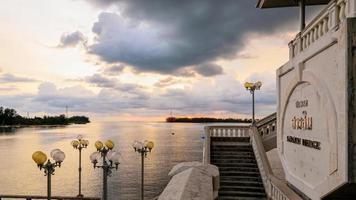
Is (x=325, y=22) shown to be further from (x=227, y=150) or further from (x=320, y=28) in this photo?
(x=227, y=150)

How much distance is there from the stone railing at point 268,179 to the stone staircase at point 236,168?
0.42 m

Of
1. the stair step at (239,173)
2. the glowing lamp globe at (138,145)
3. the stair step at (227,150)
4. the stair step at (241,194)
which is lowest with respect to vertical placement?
the stair step at (241,194)

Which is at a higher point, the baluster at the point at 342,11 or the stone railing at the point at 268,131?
the baluster at the point at 342,11

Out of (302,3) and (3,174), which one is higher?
(302,3)

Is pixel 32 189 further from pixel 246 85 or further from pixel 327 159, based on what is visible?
pixel 327 159

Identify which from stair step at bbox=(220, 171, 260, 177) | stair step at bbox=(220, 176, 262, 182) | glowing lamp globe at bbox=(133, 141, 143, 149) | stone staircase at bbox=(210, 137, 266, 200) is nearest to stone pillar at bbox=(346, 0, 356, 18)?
stone staircase at bbox=(210, 137, 266, 200)

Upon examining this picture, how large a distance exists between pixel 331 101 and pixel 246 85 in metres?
15.8

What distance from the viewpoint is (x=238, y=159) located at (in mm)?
18500

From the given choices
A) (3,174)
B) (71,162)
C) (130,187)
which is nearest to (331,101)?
(130,187)

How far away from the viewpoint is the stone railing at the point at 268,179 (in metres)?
11.6

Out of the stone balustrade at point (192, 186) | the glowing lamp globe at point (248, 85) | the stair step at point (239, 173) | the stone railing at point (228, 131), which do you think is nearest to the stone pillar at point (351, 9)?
the stone balustrade at point (192, 186)

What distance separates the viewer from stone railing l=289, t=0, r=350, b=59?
25.9ft

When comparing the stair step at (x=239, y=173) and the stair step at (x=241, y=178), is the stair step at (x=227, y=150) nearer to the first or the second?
the stair step at (x=239, y=173)

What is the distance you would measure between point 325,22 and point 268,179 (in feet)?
26.3
